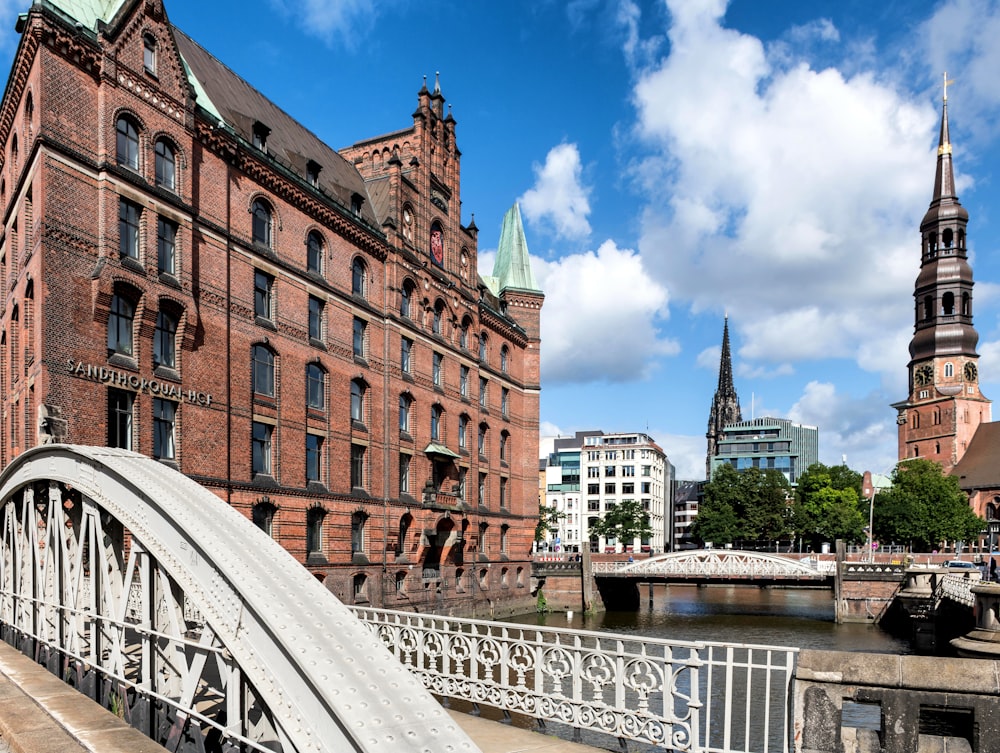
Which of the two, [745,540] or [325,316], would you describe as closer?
[325,316]

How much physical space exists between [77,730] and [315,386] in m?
20.1

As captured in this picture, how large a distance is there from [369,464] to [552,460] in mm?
84219

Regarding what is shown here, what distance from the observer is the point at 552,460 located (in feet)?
367

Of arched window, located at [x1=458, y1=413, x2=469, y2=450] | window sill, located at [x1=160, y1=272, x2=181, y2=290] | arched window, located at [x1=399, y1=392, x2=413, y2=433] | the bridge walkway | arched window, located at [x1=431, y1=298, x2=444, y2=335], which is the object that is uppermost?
arched window, located at [x1=431, y1=298, x2=444, y2=335]

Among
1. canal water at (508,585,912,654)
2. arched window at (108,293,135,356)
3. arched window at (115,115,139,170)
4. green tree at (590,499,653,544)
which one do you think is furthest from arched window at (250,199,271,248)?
green tree at (590,499,653,544)

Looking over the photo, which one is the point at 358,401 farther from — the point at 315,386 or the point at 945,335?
the point at 945,335

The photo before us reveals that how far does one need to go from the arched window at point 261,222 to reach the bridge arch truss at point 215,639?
15.4m

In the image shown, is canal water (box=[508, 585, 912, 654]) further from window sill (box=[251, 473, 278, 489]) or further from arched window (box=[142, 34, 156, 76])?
arched window (box=[142, 34, 156, 76])

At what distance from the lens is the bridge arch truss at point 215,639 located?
4.33m

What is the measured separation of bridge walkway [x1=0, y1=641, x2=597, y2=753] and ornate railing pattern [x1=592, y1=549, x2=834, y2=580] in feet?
130

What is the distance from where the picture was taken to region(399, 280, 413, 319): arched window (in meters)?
31.8

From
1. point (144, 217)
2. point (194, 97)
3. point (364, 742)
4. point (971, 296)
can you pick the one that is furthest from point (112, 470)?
point (971, 296)

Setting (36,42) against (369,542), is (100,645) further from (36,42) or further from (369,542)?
(369,542)

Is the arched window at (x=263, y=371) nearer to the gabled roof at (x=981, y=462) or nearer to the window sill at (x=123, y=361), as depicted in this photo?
the window sill at (x=123, y=361)
